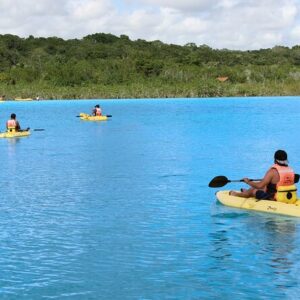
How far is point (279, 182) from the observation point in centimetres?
1072

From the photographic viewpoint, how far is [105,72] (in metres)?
104

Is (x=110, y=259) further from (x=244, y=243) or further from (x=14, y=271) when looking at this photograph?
(x=244, y=243)

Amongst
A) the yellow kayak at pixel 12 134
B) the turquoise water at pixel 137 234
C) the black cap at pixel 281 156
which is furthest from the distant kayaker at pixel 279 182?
the yellow kayak at pixel 12 134

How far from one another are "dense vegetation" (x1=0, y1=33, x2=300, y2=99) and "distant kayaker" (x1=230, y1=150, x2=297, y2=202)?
77.6 metres

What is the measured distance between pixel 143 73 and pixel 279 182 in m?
94.9

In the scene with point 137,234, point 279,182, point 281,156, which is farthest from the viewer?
point 279,182

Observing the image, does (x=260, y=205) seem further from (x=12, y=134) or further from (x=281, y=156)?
(x=12, y=134)

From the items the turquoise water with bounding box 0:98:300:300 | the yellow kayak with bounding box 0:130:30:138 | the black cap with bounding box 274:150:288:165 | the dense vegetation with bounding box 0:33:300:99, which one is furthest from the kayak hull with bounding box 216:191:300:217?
the dense vegetation with bounding box 0:33:300:99

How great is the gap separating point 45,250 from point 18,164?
10.6 m

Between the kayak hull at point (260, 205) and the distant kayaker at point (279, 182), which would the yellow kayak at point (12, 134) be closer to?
the kayak hull at point (260, 205)

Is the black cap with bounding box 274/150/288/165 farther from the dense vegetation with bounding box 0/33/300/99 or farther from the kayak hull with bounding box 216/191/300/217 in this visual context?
the dense vegetation with bounding box 0/33/300/99

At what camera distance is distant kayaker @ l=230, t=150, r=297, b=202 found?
10617 mm

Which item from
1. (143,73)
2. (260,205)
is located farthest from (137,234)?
(143,73)

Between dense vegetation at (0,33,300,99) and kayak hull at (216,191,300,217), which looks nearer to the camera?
kayak hull at (216,191,300,217)
